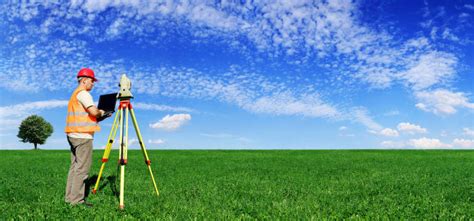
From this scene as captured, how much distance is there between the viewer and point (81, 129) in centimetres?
987

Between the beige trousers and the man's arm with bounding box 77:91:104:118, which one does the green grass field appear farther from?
the man's arm with bounding box 77:91:104:118

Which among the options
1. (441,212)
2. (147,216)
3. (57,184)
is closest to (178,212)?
(147,216)

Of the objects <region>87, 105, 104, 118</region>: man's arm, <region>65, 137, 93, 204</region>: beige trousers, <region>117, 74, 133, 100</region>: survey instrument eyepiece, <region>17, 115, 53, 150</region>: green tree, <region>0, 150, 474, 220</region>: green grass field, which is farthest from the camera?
<region>17, 115, 53, 150</region>: green tree

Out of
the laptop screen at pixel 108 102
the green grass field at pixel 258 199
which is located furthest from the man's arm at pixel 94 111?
the green grass field at pixel 258 199

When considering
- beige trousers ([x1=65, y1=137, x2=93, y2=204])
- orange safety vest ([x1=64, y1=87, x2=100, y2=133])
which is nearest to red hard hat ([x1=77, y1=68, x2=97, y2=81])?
orange safety vest ([x1=64, y1=87, x2=100, y2=133])

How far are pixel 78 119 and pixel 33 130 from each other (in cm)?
8974

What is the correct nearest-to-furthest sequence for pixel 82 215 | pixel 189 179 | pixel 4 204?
pixel 82 215
pixel 4 204
pixel 189 179

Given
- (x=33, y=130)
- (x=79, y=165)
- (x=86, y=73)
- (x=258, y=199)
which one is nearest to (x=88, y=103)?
(x=86, y=73)

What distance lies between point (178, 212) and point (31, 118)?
92.4m

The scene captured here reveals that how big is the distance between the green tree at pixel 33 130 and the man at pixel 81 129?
8855 centimetres

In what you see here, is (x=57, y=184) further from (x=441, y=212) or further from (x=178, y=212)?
(x=441, y=212)

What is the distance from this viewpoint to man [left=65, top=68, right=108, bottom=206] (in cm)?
985

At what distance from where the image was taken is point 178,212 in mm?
9227

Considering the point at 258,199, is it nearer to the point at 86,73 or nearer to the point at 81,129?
the point at 81,129
